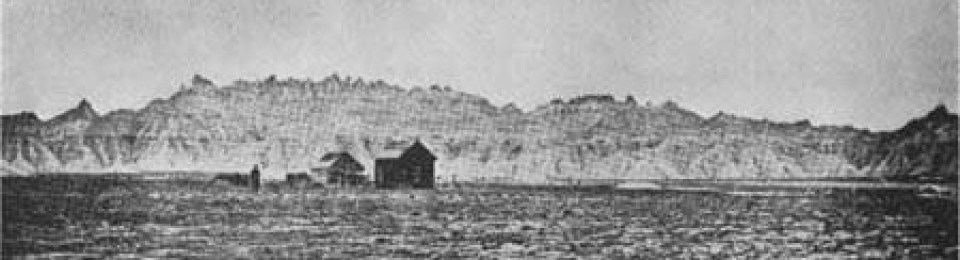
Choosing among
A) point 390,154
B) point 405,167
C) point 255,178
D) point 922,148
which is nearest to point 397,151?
point 390,154

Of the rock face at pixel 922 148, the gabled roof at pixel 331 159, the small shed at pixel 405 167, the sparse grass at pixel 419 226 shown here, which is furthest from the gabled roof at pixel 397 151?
the rock face at pixel 922 148

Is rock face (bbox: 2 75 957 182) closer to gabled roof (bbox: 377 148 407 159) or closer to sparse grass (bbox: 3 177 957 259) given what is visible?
gabled roof (bbox: 377 148 407 159)

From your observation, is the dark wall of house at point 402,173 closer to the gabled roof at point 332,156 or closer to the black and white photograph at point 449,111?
the black and white photograph at point 449,111

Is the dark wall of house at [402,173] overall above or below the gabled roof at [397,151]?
below

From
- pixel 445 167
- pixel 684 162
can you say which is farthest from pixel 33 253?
pixel 684 162

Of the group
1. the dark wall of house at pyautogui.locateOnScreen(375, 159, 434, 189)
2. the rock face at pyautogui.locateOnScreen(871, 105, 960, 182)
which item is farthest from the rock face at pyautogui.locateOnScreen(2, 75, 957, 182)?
the dark wall of house at pyautogui.locateOnScreen(375, 159, 434, 189)

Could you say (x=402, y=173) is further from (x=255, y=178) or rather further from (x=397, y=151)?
(x=255, y=178)

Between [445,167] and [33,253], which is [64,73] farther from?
[445,167]
